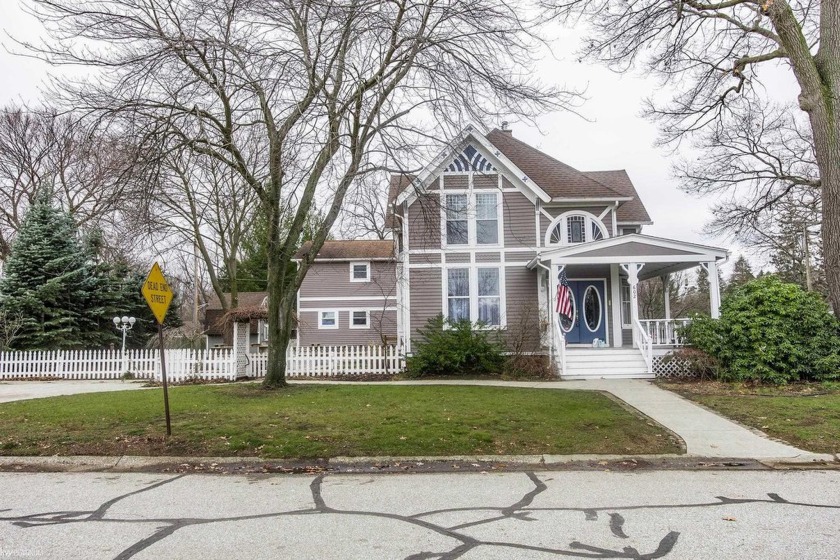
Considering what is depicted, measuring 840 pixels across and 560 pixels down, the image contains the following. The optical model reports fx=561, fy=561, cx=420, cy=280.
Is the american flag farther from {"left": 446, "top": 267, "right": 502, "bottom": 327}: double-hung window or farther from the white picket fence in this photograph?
the white picket fence

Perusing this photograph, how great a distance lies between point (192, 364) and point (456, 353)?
8362 millimetres

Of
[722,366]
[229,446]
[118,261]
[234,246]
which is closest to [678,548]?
[229,446]

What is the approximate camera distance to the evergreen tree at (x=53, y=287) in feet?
69.7

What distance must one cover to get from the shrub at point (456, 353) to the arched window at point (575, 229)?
453cm

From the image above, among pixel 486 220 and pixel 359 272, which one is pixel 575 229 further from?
pixel 359 272

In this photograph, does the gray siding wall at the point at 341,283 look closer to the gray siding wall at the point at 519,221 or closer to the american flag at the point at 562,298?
the gray siding wall at the point at 519,221

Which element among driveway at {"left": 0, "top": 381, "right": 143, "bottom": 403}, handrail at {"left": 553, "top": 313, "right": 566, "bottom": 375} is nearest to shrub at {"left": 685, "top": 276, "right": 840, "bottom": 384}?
handrail at {"left": 553, "top": 313, "right": 566, "bottom": 375}

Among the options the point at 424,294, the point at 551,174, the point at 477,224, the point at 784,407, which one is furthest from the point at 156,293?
the point at 551,174

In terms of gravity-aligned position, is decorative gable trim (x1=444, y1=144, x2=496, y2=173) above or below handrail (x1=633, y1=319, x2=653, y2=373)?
above

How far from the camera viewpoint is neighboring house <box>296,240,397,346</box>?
28.9 meters

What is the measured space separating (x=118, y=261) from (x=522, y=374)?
62.3 feet

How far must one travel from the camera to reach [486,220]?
19.1 m

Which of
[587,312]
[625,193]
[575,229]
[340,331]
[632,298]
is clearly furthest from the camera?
[340,331]

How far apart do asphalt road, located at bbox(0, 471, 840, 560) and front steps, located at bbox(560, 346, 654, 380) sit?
942 cm
